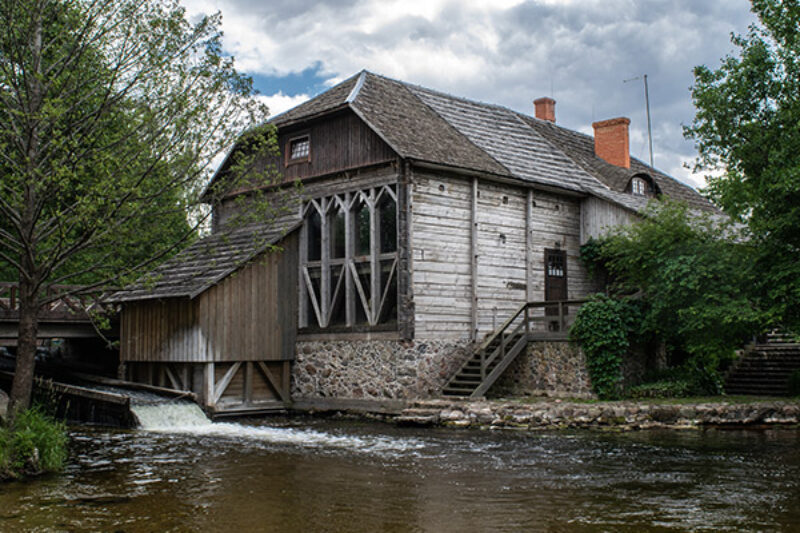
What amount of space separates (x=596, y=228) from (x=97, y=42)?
50.2 feet

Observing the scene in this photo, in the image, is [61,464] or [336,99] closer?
[61,464]

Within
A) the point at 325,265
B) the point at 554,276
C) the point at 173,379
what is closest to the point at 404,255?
the point at 325,265

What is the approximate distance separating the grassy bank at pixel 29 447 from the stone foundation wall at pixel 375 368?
9.50m

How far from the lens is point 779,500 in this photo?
9656 mm

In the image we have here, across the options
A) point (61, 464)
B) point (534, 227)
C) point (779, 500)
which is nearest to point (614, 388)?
point (534, 227)

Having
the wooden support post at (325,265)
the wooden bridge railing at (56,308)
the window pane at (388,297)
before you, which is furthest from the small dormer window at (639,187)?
the wooden bridge railing at (56,308)

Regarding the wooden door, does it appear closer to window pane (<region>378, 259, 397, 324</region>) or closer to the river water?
window pane (<region>378, 259, 397, 324</region>)

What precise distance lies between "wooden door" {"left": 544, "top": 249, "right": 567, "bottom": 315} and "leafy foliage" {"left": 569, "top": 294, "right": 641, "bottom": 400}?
9.61ft

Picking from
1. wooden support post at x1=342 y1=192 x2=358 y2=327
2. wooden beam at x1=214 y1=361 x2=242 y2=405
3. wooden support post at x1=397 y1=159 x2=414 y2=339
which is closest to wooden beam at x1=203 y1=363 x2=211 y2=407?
wooden beam at x1=214 y1=361 x2=242 y2=405

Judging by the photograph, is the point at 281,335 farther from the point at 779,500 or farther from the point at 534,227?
the point at 779,500

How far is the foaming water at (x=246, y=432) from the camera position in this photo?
15211 mm

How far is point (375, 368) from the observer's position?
20438mm

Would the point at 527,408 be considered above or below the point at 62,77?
below

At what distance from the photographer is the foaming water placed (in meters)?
15.2
